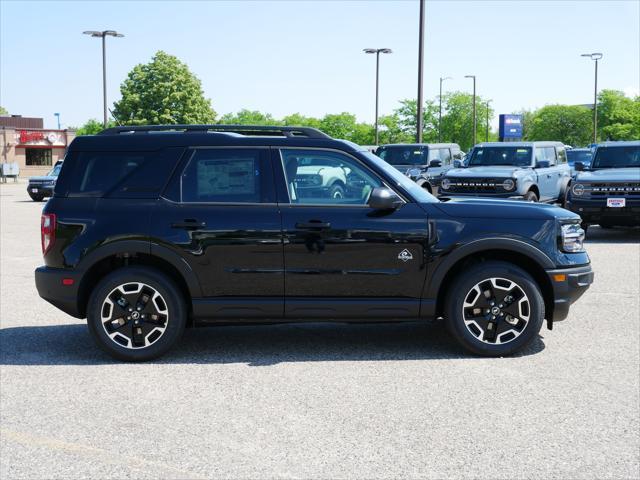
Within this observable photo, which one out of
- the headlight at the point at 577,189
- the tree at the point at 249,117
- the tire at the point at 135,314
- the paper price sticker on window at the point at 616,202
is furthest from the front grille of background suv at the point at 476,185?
the tree at the point at 249,117

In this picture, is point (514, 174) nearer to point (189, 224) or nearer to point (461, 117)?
point (189, 224)

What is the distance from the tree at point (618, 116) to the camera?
329 feet

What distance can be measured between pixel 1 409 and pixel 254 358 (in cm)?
195

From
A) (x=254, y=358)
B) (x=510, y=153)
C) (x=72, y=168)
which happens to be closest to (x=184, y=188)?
(x=72, y=168)

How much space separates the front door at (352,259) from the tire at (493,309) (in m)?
0.32

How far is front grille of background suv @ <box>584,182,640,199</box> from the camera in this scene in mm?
14617

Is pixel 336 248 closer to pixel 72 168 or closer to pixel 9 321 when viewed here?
pixel 72 168

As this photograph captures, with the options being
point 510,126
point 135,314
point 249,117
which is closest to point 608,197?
point 135,314

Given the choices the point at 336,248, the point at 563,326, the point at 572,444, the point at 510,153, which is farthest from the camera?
the point at 510,153

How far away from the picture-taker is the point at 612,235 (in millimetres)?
16438

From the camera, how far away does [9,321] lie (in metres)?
7.60

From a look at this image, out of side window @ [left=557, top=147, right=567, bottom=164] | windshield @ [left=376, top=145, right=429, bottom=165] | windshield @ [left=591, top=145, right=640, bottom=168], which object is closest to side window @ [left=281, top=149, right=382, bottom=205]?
windshield @ [left=591, top=145, right=640, bottom=168]

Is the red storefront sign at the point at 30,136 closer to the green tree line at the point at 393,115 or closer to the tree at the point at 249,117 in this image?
the green tree line at the point at 393,115

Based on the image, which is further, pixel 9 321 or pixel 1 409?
pixel 9 321
